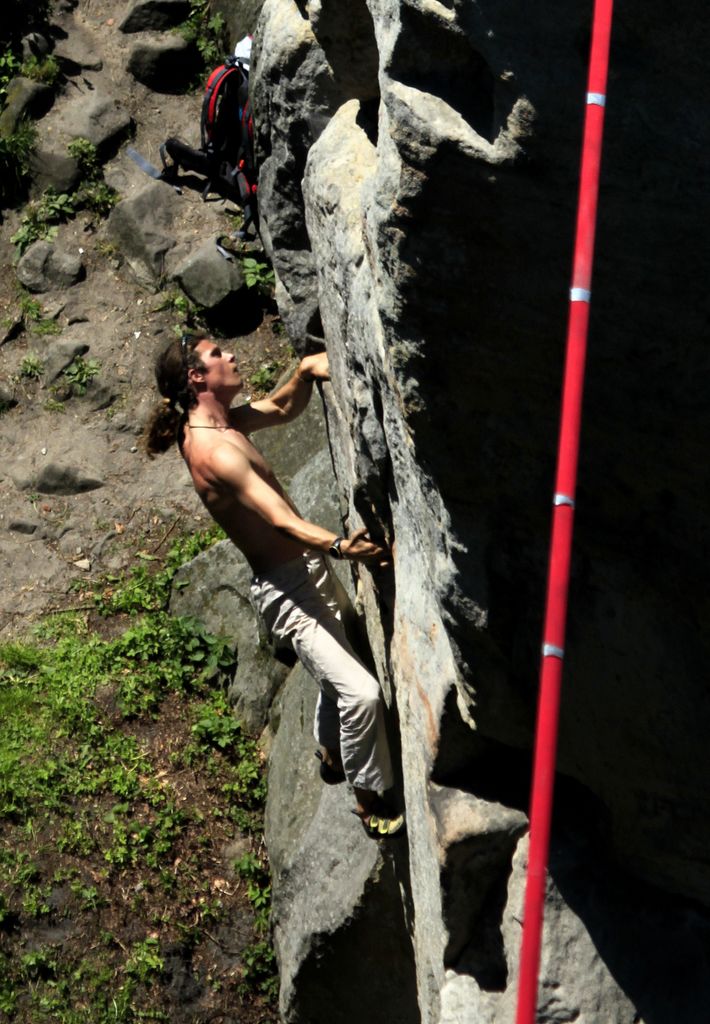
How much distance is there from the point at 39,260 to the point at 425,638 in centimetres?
608

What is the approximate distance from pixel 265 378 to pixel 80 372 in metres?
1.31

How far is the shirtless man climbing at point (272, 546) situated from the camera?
5141 mm

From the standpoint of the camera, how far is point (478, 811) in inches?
160

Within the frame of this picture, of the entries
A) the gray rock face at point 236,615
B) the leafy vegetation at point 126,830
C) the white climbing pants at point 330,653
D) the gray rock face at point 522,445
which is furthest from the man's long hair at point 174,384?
the leafy vegetation at point 126,830

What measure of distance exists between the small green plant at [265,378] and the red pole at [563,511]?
5.59 m

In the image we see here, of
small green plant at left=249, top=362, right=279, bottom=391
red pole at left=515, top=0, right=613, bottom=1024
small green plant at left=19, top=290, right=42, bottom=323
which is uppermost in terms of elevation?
red pole at left=515, top=0, right=613, bottom=1024

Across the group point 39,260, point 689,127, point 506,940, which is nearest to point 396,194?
point 689,127

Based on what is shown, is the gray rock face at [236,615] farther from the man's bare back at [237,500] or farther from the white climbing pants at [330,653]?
the man's bare back at [237,500]

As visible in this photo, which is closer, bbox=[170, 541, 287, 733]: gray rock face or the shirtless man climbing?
the shirtless man climbing

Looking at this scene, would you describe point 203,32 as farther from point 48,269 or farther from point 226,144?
point 48,269

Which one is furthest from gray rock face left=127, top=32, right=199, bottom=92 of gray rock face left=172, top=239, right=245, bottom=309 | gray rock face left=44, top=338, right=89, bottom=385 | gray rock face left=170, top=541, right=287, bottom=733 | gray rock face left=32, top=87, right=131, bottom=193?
gray rock face left=170, top=541, right=287, bottom=733

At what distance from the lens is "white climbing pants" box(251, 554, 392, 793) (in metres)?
5.14

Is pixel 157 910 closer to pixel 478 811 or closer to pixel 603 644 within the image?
pixel 478 811

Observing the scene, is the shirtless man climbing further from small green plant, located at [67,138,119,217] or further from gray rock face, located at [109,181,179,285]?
small green plant, located at [67,138,119,217]
